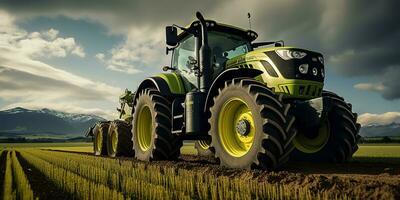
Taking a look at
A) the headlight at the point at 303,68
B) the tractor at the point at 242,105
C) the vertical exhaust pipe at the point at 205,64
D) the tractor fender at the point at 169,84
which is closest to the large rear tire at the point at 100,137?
the tractor at the point at 242,105

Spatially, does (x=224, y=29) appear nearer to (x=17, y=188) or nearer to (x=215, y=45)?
Answer: (x=215, y=45)

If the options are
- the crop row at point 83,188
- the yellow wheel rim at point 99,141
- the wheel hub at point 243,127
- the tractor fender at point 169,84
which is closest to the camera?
the crop row at point 83,188

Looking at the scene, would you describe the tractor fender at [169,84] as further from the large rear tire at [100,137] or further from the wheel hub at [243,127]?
the large rear tire at [100,137]

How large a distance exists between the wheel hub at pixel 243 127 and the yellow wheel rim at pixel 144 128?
411 cm

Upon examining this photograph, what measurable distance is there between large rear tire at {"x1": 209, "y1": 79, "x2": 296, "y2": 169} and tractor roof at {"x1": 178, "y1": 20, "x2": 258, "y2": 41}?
2.08 meters

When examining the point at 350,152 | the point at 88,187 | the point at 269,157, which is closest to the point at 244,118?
the point at 269,157

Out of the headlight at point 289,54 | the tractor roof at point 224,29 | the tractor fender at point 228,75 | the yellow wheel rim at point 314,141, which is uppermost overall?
the tractor roof at point 224,29

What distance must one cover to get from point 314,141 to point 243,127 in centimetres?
225

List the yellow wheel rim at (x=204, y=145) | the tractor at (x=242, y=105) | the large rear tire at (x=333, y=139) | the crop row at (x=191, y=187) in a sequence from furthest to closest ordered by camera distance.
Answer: the yellow wheel rim at (x=204, y=145) → the large rear tire at (x=333, y=139) → the tractor at (x=242, y=105) → the crop row at (x=191, y=187)

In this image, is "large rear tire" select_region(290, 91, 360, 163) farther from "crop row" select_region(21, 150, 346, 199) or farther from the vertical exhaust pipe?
"crop row" select_region(21, 150, 346, 199)

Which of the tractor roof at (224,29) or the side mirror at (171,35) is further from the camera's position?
the tractor roof at (224,29)

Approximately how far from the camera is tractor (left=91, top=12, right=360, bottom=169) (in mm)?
5617

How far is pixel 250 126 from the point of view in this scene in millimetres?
6168

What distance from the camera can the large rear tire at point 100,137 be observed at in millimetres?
13778
